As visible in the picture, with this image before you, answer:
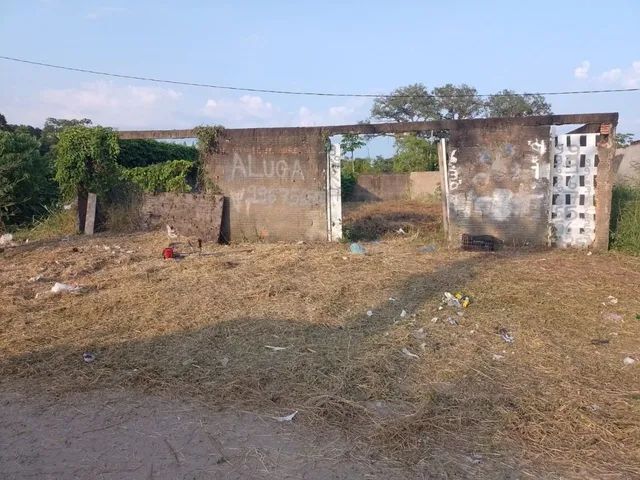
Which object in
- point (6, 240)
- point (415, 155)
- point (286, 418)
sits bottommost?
point (286, 418)

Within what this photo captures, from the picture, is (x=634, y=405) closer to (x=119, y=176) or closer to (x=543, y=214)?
(x=543, y=214)

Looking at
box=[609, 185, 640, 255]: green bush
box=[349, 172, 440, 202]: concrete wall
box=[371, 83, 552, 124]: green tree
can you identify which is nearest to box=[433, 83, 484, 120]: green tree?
box=[371, 83, 552, 124]: green tree

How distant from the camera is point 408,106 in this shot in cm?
3353

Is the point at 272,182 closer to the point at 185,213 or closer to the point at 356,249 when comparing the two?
the point at 185,213

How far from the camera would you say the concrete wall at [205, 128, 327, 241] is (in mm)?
9812

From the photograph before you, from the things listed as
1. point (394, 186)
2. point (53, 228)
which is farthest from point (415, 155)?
point (53, 228)

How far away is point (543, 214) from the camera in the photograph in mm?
9148

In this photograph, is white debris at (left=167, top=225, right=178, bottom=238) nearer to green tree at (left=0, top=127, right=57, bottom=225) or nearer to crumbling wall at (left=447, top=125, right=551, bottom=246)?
green tree at (left=0, top=127, right=57, bottom=225)

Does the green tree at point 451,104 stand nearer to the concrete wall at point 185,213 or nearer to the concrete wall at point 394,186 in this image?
the concrete wall at point 394,186

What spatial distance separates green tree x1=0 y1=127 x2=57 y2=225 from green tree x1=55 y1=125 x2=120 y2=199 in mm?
2147

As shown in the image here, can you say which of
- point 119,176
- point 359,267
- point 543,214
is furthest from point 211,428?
point 119,176

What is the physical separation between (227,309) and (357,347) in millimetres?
1599

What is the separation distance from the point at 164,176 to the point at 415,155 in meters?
17.1

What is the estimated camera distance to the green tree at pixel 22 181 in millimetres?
12633
